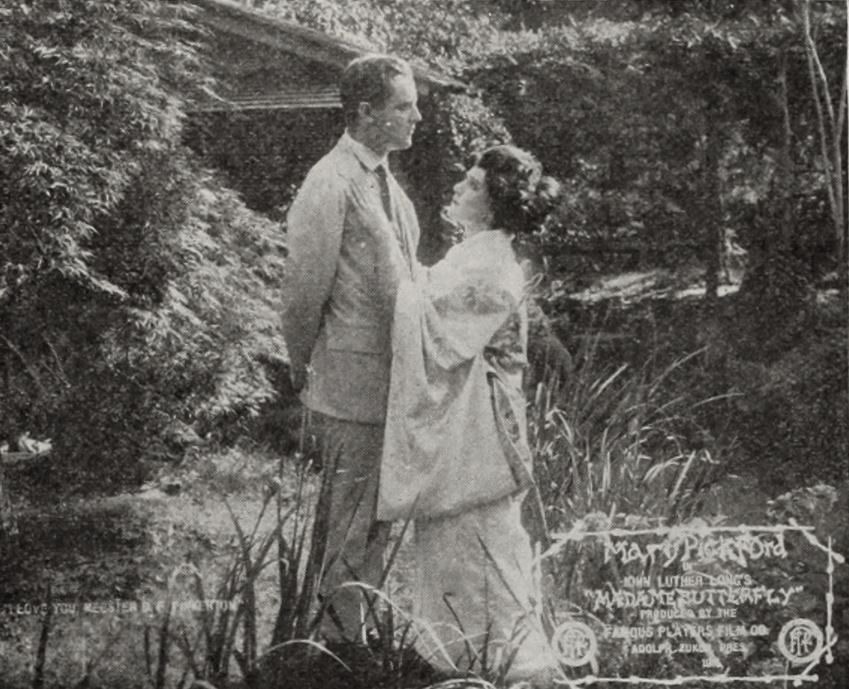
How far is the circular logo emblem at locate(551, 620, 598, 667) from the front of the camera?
3402 millimetres

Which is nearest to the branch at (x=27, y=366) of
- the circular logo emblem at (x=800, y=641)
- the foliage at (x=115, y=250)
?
the foliage at (x=115, y=250)

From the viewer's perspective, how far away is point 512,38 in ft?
19.5

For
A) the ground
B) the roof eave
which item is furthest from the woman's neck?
the roof eave

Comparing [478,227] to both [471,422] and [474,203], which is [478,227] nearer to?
[474,203]

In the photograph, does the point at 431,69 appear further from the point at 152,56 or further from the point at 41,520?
the point at 41,520

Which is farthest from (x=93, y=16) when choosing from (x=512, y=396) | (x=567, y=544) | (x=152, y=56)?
(x=567, y=544)

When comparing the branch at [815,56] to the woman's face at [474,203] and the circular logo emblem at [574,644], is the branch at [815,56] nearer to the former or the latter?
the woman's face at [474,203]

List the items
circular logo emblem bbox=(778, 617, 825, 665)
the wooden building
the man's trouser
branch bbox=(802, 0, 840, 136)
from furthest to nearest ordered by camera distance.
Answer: branch bbox=(802, 0, 840, 136) < the wooden building < circular logo emblem bbox=(778, 617, 825, 665) < the man's trouser

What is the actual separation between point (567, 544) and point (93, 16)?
2.22 metres

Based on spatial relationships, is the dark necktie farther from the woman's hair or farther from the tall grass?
the tall grass

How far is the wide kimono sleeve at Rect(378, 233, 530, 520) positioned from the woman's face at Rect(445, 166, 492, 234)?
46mm

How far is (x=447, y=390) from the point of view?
3.28m

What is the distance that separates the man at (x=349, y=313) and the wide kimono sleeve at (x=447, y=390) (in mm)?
129

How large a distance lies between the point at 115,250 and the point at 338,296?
95cm
